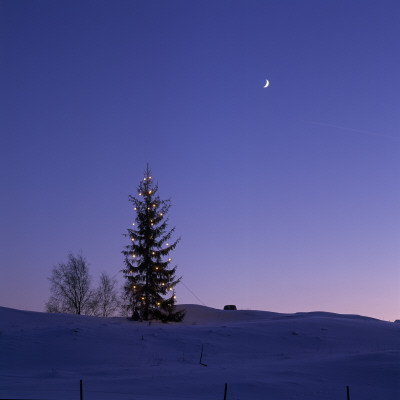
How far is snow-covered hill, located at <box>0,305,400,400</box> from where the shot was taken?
15.6m

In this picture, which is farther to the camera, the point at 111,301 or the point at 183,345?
the point at 111,301

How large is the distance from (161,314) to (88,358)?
15422 mm

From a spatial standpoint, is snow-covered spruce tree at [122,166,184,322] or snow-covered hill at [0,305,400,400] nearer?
snow-covered hill at [0,305,400,400]

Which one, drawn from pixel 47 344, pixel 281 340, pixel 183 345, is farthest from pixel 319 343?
pixel 47 344

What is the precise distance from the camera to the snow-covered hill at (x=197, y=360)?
1559 centimetres

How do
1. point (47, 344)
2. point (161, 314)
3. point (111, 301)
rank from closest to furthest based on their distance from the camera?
point (47, 344), point (161, 314), point (111, 301)

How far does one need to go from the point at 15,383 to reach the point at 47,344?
7.74 metres

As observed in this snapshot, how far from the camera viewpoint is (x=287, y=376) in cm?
1825

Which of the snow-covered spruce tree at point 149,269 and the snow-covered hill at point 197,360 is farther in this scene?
the snow-covered spruce tree at point 149,269

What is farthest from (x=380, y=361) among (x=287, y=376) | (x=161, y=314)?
(x=161, y=314)

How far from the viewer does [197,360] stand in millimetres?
22141

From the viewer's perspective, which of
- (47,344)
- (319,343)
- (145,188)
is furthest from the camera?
(145,188)

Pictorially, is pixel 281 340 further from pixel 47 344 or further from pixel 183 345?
pixel 47 344

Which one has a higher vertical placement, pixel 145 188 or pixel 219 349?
pixel 145 188
